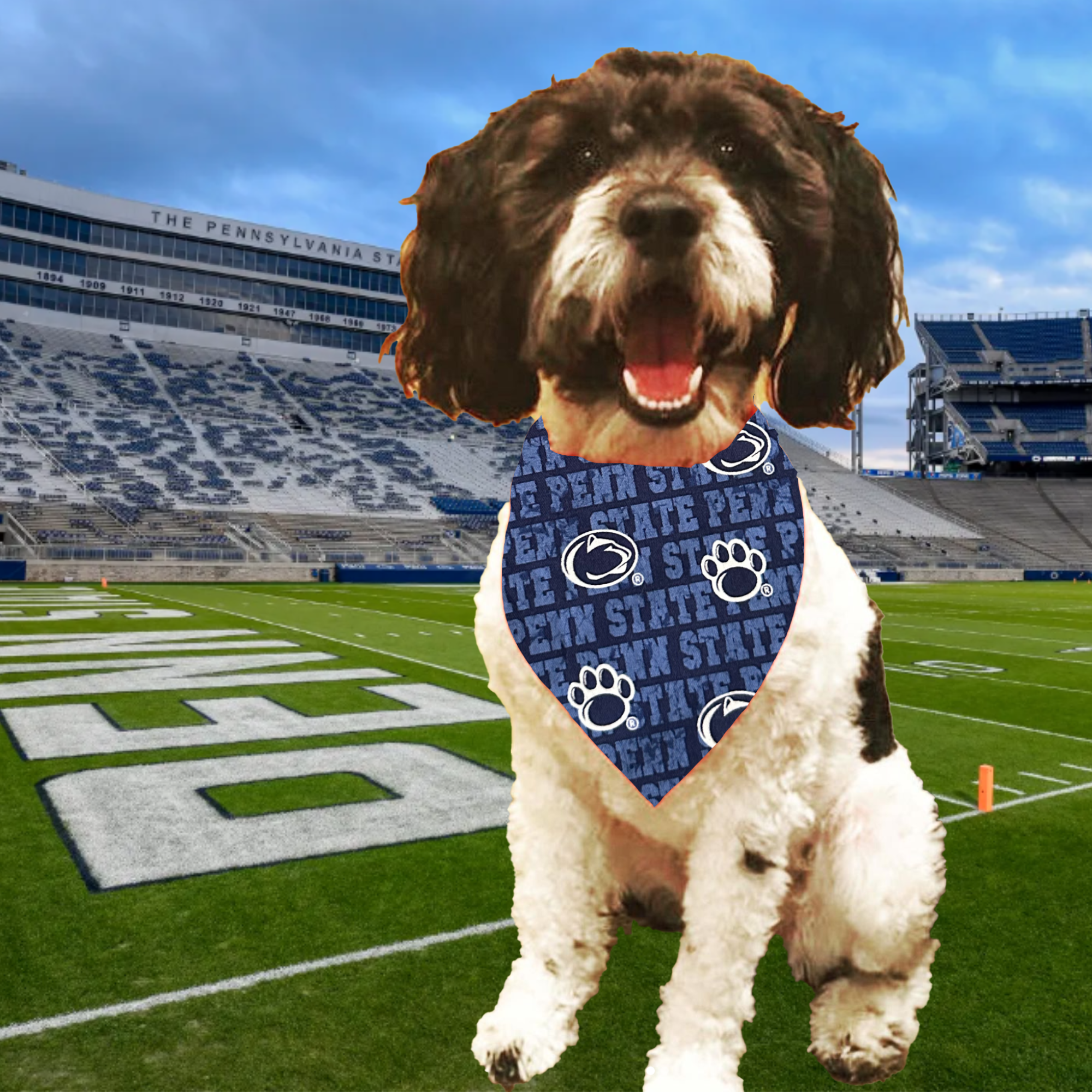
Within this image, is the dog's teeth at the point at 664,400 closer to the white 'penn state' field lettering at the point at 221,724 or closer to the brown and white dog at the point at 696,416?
the brown and white dog at the point at 696,416

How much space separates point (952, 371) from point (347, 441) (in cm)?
4263

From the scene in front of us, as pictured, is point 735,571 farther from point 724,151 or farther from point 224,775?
point 224,775

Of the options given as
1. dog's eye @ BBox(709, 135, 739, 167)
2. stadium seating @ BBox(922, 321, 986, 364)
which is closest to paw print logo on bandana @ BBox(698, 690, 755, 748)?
dog's eye @ BBox(709, 135, 739, 167)

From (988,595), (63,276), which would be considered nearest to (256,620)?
(988,595)

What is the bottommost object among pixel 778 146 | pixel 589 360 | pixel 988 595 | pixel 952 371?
pixel 988 595

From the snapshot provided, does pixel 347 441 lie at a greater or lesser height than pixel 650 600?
greater

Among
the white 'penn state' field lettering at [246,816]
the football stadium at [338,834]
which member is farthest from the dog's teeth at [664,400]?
the white 'penn state' field lettering at [246,816]

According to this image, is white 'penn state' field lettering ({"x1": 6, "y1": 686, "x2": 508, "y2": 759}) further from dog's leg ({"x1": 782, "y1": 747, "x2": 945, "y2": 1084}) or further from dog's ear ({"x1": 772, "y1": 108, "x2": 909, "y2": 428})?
dog's ear ({"x1": 772, "y1": 108, "x2": 909, "y2": 428})

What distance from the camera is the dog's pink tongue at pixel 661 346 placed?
165cm

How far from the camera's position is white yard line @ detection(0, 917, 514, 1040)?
2.84m

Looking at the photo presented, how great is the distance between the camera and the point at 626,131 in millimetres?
1720

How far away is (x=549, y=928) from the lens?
2.18 meters

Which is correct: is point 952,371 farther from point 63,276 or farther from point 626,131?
point 626,131

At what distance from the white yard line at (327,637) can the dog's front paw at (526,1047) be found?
183 inches
